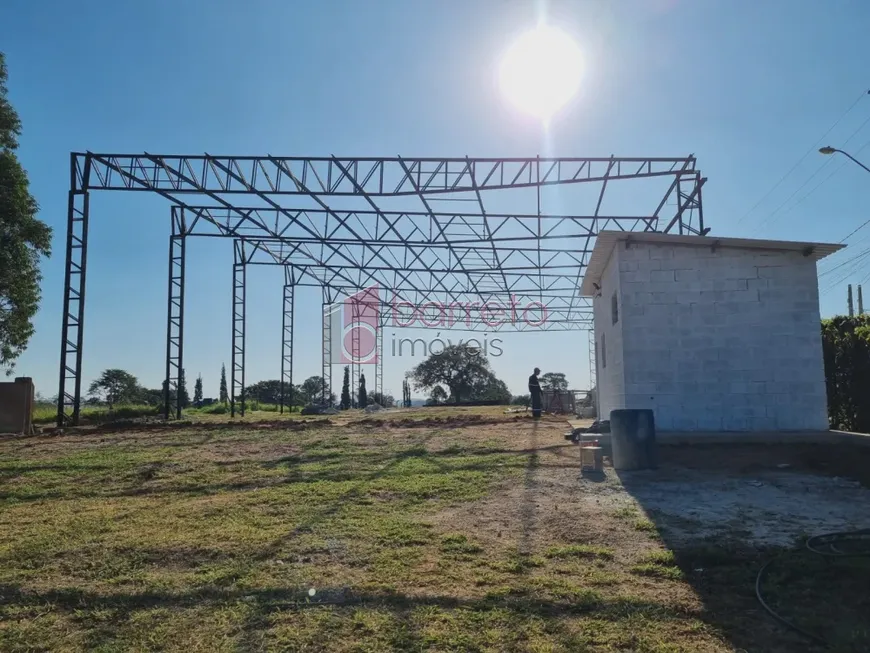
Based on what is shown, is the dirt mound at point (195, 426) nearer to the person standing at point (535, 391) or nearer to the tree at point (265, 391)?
the person standing at point (535, 391)

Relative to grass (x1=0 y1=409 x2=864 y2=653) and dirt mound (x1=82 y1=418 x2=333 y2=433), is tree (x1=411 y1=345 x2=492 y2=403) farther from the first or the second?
grass (x1=0 y1=409 x2=864 y2=653)

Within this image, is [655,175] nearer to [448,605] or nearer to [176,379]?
[448,605]

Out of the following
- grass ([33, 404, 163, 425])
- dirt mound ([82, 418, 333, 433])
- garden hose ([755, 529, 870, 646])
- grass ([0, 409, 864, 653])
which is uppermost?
grass ([33, 404, 163, 425])

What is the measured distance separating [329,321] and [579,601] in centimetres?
3199

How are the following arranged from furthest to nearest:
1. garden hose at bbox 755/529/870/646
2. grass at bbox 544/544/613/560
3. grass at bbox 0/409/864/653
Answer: grass at bbox 544/544/613/560 < garden hose at bbox 755/529/870/646 < grass at bbox 0/409/864/653

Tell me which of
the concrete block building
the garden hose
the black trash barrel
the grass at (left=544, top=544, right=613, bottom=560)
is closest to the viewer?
the garden hose

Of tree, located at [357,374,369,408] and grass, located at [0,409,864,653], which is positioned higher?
tree, located at [357,374,369,408]

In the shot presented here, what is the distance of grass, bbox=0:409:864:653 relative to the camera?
3.76 meters

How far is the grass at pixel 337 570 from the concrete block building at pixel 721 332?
3.84m

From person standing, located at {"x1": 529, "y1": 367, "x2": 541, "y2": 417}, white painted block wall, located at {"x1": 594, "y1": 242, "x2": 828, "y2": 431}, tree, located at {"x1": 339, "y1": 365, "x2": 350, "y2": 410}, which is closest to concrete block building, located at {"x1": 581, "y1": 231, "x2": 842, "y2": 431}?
white painted block wall, located at {"x1": 594, "y1": 242, "x2": 828, "y2": 431}

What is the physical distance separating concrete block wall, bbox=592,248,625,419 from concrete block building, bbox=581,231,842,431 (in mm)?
301

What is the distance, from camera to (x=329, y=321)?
35312mm

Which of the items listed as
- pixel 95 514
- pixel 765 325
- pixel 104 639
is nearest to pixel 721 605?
pixel 104 639

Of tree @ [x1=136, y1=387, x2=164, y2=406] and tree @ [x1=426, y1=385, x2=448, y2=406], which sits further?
tree @ [x1=426, y1=385, x2=448, y2=406]
